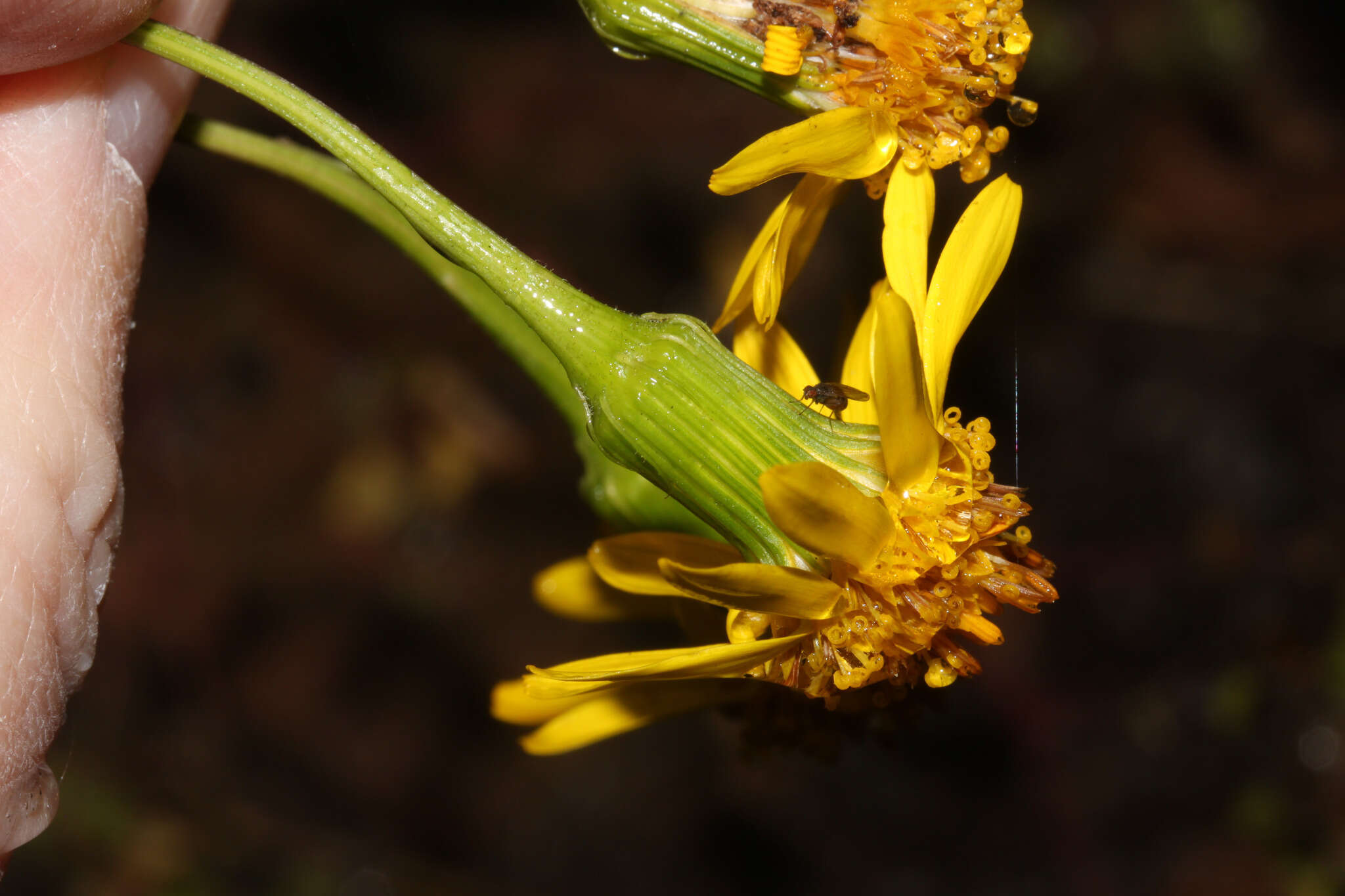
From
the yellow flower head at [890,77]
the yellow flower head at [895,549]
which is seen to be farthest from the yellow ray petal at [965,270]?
the yellow flower head at [890,77]

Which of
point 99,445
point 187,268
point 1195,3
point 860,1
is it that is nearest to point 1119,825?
point 1195,3

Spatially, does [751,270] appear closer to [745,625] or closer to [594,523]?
[745,625]

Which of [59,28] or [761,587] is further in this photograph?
[59,28]

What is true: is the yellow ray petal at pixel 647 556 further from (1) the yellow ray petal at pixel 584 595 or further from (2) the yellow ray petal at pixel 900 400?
(2) the yellow ray petal at pixel 900 400

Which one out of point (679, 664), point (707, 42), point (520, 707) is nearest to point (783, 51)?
point (707, 42)

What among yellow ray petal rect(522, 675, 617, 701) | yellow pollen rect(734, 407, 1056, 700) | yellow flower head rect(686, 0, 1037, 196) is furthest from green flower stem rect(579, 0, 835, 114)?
yellow ray petal rect(522, 675, 617, 701)

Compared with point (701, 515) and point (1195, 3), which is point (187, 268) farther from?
point (1195, 3)

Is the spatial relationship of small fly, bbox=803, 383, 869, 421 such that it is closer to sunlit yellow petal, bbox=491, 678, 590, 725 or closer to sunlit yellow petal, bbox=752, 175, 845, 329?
sunlit yellow petal, bbox=752, 175, 845, 329
